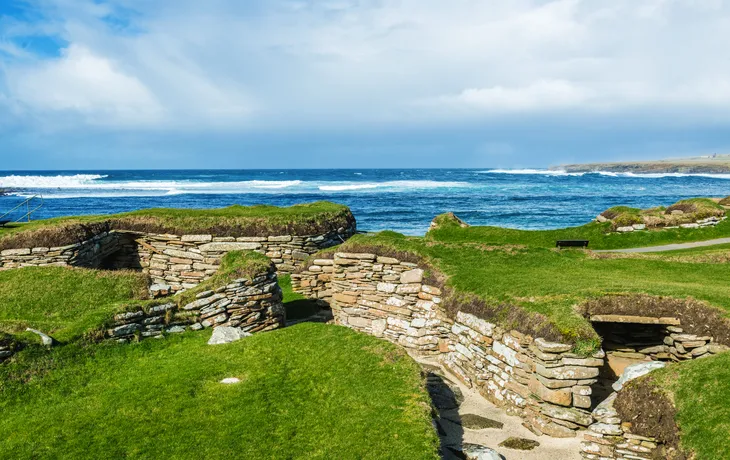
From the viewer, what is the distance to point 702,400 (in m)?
8.09

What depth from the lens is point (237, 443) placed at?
7559mm

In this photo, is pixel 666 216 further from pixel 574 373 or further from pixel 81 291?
pixel 81 291

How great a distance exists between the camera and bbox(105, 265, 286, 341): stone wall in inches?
440

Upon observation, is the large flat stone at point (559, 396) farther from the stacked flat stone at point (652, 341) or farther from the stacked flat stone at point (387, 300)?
the stacked flat stone at point (387, 300)

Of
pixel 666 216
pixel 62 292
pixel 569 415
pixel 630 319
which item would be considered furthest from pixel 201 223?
pixel 666 216

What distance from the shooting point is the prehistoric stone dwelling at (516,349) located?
9.42 m

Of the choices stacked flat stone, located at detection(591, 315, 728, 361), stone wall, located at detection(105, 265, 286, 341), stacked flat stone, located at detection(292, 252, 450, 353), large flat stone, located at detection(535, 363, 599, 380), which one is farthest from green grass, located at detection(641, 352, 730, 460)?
stone wall, located at detection(105, 265, 286, 341)

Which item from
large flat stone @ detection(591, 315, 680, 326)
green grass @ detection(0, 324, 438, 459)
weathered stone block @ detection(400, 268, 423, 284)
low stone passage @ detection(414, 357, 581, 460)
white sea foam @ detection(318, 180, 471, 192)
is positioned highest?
white sea foam @ detection(318, 180, 471, 192)

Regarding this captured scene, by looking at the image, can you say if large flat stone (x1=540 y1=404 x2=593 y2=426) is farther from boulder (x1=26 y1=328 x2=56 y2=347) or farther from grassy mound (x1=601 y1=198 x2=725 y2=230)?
grassy mound (x1=601 y1=198 x2=725 y2=230)

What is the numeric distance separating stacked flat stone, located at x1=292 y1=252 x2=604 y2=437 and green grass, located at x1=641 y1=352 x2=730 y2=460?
128 centimetres

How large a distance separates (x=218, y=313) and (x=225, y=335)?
1.24 metres

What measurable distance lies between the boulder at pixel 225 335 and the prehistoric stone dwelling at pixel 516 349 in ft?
15.3

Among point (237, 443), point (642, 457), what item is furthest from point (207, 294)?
point (642, 457)

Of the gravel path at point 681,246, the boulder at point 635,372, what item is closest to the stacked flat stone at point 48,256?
the boulder at point 635,372
